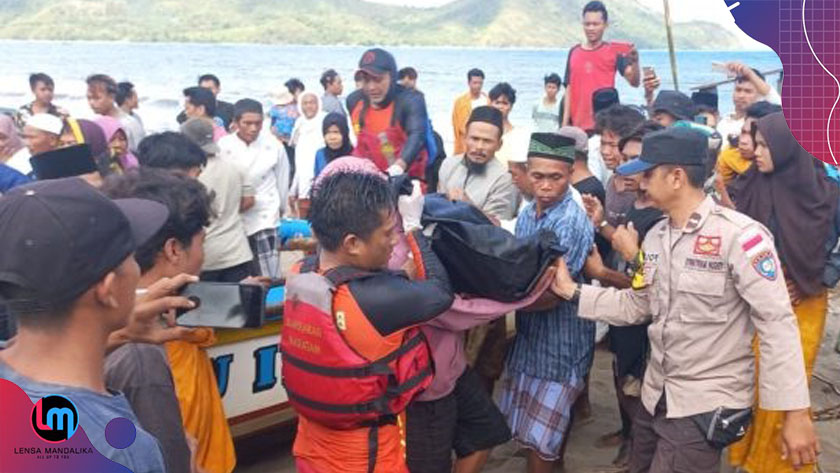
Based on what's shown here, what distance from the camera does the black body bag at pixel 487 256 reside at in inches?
126

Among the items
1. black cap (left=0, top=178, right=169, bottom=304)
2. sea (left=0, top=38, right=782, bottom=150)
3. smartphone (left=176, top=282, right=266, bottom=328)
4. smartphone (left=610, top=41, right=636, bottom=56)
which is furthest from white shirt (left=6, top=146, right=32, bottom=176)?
sea (left=0, top=38, right=782, bottom=150)

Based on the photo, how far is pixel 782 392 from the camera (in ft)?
9.36

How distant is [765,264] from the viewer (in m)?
2.89

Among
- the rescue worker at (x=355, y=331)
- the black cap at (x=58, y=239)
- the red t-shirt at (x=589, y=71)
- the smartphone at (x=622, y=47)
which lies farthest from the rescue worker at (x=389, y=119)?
the black cap at (x=58, y=239)

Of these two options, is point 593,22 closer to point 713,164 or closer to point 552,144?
point 713,164

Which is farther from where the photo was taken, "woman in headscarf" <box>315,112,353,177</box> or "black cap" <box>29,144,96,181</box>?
"woman in headscarf" <box>315,112,353,177</box>

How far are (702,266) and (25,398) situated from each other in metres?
2.34

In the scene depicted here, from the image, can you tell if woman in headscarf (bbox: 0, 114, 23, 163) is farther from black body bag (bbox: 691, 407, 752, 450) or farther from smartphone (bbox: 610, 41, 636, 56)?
smartphone (bbox: 610, 41, 636, 56)

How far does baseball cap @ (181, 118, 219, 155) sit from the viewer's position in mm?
4895

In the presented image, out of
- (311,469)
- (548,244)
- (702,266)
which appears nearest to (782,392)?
(702,266)

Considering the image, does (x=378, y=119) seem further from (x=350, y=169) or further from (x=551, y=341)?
(x=350, y=169)

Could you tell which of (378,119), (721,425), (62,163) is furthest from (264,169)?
(721,425)

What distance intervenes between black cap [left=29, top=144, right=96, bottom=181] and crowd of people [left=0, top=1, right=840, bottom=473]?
0.03ft

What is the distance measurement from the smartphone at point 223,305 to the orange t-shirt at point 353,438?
330mm
